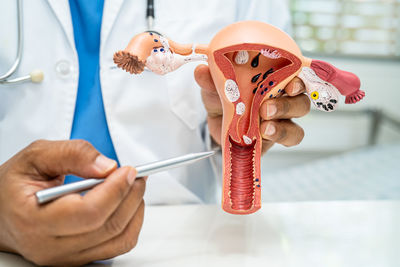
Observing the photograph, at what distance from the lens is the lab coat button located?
541 mm

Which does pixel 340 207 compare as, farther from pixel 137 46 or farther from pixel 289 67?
pixel 137 46

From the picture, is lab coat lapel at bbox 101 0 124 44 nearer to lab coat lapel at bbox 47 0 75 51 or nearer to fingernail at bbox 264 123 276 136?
lab coat lapel at bbox 47 0 75 51

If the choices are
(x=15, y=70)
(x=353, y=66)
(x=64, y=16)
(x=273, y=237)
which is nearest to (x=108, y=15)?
(x=64, y=16)

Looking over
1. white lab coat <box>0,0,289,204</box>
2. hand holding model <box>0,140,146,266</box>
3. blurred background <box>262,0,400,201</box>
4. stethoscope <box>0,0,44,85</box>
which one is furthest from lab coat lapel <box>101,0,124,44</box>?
blurred background <box>262,0,400,201</box>

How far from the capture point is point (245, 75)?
0.41 m

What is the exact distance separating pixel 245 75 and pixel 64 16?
0.32 m

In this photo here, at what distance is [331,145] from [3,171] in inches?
63.4

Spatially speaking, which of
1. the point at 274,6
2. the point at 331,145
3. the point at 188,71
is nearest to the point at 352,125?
the point at 331,145

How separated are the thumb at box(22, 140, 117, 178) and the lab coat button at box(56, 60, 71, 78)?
24 centimetres

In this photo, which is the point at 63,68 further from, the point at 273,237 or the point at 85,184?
the point at 273,237

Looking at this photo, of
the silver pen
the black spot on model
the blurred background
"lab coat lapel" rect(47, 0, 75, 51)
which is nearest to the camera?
the silver pen

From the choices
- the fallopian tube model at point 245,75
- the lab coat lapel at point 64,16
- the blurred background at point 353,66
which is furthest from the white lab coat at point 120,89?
A: the blurred background at point 353,66

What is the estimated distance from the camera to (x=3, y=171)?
1.15ft

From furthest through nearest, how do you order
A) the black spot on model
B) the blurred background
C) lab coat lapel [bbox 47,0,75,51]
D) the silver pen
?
the blurred background < lab coat lapel [bbox 47,0,75,51] < the black spot on model < the silver pen
